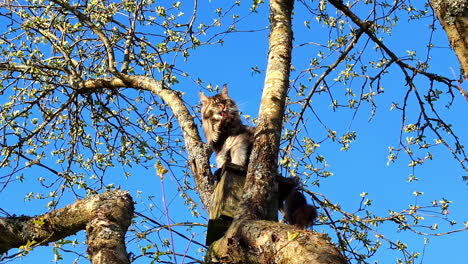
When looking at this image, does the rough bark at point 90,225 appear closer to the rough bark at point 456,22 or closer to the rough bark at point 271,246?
the rough bark at point 271,246

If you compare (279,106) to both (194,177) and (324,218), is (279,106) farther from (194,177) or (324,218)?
(324,218)

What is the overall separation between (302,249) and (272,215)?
138 cm

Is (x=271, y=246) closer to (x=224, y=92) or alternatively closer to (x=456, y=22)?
(x=456, y=22)

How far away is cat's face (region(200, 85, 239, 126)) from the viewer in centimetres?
670

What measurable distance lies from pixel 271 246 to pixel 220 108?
13.6 feet

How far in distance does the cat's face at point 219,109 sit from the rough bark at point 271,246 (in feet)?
11.9

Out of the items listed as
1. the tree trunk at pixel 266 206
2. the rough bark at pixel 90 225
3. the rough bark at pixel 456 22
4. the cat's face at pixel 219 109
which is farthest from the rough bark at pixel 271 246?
the cat's face at pixel 219 109

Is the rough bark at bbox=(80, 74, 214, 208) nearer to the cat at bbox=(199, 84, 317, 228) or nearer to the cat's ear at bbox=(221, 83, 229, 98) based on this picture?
the cat at bbox=(199, 84, 317, 228)

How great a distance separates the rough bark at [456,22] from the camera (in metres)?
2.67

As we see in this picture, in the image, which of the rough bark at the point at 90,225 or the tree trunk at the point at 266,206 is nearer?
the tree trunk at the point at 266,206

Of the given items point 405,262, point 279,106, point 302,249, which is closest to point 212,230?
point 279,106

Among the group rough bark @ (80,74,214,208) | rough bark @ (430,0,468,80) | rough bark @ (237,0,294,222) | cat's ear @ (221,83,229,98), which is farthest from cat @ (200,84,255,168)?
rough bark @ (430,0,468,80)

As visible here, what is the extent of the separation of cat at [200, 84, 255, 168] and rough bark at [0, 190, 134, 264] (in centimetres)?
306

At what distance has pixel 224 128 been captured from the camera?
21.7ft
